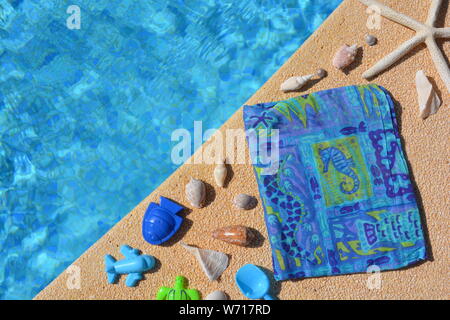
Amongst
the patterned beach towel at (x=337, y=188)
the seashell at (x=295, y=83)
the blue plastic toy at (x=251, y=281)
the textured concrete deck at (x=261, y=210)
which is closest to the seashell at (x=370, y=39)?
the textured concrete deck at (x=261, y=210)

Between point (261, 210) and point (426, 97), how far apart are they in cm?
109

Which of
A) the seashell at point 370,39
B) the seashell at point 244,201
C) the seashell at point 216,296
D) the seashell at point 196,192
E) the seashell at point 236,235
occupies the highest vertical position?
the seashell at point 370,39

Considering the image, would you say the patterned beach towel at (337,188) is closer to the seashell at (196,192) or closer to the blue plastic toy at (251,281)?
the blue plastic toy at (251,281)

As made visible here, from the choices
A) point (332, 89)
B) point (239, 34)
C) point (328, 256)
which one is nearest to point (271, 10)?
point (239, 34)

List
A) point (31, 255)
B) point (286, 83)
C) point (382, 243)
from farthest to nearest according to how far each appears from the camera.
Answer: point (31, 255) → point (286, 83) → point (382, 243)

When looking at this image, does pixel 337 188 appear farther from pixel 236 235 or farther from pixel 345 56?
pixel 345 56

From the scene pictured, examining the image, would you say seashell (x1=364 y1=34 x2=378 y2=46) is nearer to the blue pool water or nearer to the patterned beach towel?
the patterned beach towel

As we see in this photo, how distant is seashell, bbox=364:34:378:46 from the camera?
2.23 m

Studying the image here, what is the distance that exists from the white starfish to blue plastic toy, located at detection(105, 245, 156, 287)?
162 cm

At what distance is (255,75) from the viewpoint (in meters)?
2.49

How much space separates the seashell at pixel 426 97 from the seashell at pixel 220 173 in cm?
113

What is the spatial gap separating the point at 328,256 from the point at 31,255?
175 centimetres

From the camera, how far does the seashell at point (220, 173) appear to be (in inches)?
85.7

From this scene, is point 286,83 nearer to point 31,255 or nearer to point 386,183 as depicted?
point 386,183
